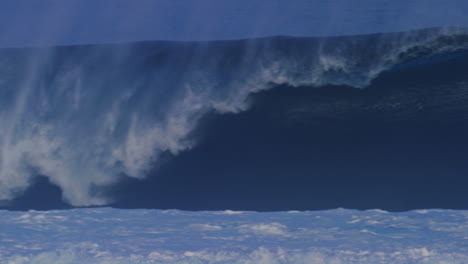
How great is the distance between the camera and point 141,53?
22.2 ft

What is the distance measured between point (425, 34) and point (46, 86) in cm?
490

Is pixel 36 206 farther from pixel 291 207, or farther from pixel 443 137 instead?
pixel 443 137

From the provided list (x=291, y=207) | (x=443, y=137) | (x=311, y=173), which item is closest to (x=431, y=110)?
(x=443, y=137)

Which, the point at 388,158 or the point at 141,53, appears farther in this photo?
the point at 141,53

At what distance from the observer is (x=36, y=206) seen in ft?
20.7

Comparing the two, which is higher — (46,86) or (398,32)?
(398,32)

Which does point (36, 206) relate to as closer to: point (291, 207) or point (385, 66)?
point (291, 207)

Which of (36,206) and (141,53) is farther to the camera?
(141,53)

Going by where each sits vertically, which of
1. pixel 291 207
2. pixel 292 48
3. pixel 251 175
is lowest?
pixel 291 207

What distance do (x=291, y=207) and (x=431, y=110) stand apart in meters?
2.05

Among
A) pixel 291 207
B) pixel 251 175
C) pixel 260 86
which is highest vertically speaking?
pixel 260 86

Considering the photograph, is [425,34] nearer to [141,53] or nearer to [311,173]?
[311,173]

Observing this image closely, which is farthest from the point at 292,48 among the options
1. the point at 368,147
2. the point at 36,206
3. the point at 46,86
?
the point at 36,206

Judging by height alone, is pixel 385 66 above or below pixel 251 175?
above
